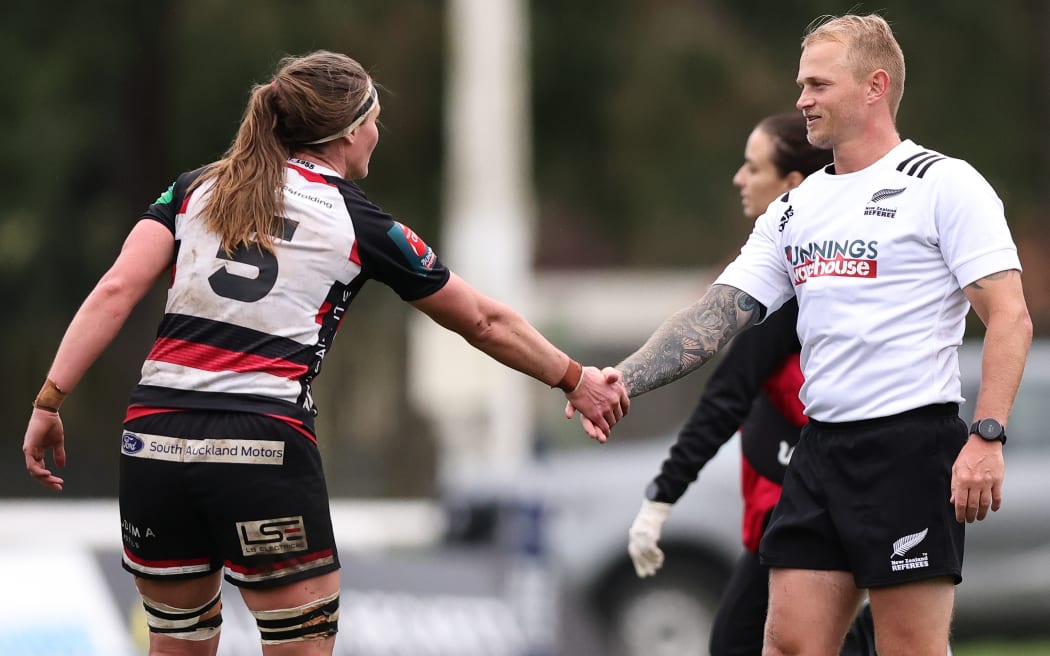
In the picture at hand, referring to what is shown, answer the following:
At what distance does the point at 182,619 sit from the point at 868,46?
250cm

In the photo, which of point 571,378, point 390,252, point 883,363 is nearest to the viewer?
point 883,363

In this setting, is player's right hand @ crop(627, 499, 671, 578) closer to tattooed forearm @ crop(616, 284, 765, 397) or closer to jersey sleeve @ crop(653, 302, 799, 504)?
jersey sleeve @ crop(653, 302, 799, 504)

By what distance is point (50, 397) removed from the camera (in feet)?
14.9

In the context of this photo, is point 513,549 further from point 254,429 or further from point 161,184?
point 161,184

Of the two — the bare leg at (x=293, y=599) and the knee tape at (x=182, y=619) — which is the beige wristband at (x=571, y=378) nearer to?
the bare leg at (x=293, y=599)

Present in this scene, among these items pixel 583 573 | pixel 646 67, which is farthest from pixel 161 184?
pixel 583 573

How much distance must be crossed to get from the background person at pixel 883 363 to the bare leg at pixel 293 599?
1.23 metres

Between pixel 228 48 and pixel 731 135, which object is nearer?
pixel 228 48

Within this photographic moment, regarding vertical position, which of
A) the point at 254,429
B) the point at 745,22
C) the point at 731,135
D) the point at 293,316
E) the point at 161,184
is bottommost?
the point at 254,429

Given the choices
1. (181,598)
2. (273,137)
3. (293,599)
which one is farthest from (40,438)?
(273,137)

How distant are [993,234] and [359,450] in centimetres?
1263

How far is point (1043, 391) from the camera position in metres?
10.3

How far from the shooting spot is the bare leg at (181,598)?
4508 mm

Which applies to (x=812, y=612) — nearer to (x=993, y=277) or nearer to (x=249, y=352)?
(x=993, y=277)
